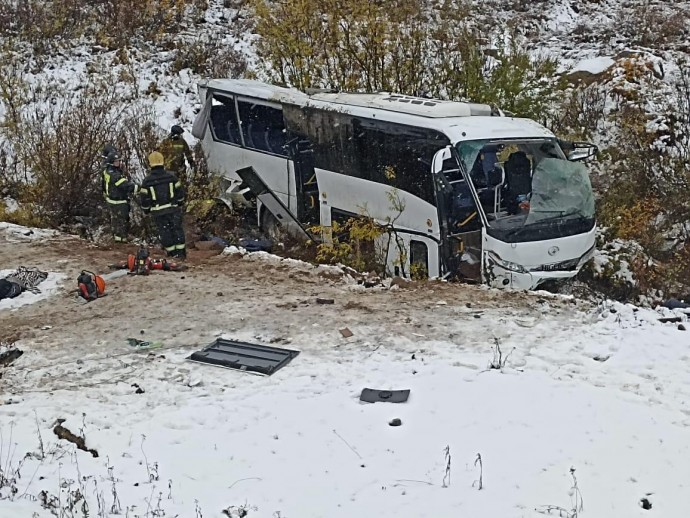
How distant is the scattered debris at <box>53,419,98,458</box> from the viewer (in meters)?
5.38

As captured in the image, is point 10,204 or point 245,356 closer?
point 245,356

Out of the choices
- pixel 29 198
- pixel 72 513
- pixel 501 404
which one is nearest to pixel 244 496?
pixel 72 513

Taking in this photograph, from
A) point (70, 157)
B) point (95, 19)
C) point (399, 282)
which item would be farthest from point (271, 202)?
point (95, 19)

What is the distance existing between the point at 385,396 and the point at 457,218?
3.69 m

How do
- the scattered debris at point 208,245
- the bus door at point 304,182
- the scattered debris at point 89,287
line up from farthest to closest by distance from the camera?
the bus door at point 304,182 → the scattered debris at point 208,245 → the scattered debris at point 89,287

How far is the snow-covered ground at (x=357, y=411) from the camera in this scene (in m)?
4.84

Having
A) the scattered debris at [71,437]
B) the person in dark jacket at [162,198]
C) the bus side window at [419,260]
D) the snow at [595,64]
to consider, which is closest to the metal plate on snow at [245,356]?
the scattered debris at [71,437]

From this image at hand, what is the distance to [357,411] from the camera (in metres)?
5.84

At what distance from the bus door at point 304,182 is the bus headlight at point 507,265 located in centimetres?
340

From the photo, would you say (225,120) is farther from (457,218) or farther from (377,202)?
(457,218)

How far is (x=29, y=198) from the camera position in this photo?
493 inches

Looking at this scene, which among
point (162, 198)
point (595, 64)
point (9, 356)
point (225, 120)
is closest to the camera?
point (9, 356)

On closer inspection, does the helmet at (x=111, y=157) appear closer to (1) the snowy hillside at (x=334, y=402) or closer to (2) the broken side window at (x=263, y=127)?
(1) the snowy hillside at (x=334, y=402)

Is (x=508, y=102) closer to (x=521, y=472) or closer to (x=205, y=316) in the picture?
(x=205, y=316)
